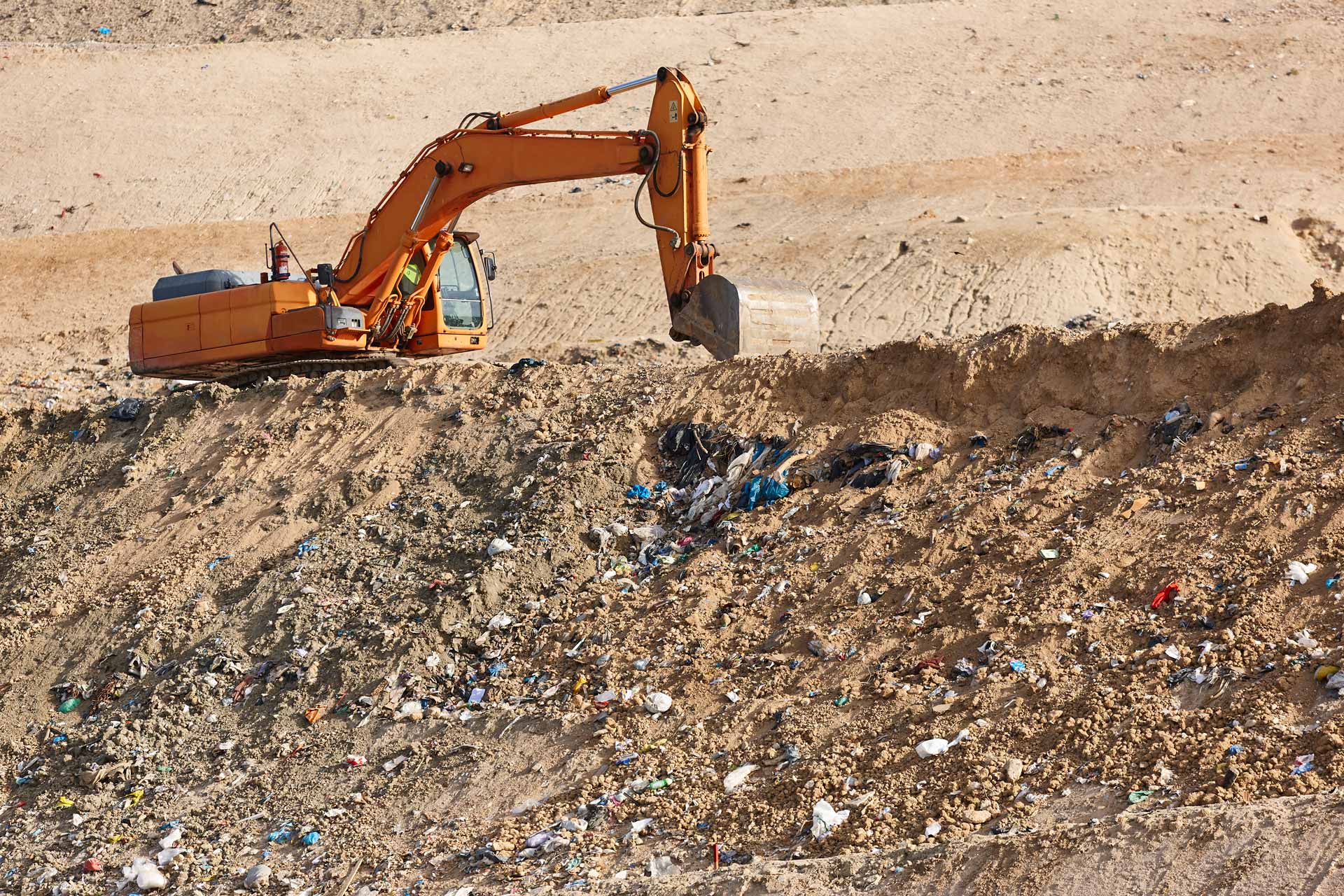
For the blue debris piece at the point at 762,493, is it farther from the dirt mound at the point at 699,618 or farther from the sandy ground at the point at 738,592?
the sandy ground at the point at 738,592

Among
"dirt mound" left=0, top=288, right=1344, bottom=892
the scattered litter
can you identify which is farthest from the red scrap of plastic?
the scattered litter

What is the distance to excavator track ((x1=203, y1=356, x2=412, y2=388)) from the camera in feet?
42.0

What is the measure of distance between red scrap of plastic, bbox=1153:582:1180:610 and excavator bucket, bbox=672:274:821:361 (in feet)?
13.7

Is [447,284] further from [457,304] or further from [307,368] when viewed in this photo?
[307,368]

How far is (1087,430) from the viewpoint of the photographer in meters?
9.05

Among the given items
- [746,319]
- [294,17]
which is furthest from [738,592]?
[294,17]

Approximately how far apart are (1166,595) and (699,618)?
2.51m

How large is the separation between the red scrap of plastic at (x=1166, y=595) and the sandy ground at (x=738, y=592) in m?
0.08

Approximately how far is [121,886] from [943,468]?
517 cm

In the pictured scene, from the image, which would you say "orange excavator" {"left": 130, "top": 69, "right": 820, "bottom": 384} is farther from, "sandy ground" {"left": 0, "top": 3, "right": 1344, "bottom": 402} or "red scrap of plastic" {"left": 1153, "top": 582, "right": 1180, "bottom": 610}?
"red scrap of plastic" {"left": 1153, "top": 582, "right": 1180, "bottom": 610}

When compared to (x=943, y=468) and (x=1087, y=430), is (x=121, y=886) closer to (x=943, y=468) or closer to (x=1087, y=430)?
(x=943, y=468)

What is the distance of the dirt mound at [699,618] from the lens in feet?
21.3

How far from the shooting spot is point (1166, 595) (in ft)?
23.8

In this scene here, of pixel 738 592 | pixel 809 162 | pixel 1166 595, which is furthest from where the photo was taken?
pixel 809 162
